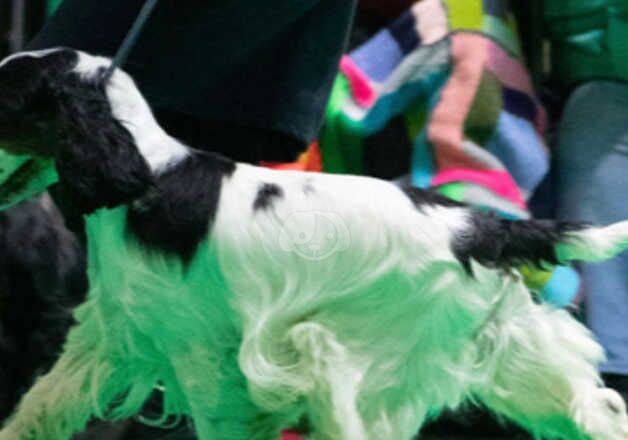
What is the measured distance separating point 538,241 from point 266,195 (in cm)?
38

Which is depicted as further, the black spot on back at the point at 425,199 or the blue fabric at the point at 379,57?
the blue fabric at the point at 379,57

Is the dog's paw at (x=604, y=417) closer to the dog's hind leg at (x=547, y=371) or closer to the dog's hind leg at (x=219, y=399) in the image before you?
the dog's hind leg at (x=547, y=371)

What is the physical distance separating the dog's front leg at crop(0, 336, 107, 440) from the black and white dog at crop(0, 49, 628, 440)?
0.04 meters

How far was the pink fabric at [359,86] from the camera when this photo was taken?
8.16 feet

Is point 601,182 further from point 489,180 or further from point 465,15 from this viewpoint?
point 465,15

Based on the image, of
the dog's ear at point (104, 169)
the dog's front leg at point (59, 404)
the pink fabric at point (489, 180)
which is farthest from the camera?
the pink fabric at point (489, 180)

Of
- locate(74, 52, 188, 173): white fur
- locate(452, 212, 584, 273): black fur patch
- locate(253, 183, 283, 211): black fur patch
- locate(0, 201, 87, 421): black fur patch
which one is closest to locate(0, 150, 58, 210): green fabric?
locate(74, 52, 188, 173): white fur

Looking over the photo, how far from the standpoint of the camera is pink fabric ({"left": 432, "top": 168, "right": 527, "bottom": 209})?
2.21m

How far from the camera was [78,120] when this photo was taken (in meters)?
1.31

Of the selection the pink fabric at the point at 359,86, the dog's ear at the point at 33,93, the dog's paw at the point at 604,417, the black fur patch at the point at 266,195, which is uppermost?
the dog's ear at the point at 33,93


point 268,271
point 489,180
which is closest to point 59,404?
point 268,271

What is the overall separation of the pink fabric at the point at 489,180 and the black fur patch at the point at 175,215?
3.09 feet

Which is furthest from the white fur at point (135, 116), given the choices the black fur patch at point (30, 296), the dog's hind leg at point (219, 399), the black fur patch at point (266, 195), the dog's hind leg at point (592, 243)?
the black fur patch at point (30, 296)

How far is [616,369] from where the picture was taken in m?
2.27
